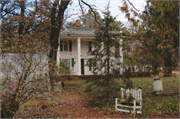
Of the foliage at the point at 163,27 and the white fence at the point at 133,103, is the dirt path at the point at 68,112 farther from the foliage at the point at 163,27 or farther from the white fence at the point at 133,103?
the foliage at the point at 163,27

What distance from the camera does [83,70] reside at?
21984 mm

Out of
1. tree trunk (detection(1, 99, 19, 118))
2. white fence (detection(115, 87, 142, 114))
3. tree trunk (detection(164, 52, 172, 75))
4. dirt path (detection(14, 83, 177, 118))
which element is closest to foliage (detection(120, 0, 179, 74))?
tree trunk (detection(164, 52, 172, 75))

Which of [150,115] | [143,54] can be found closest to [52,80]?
[150,115]

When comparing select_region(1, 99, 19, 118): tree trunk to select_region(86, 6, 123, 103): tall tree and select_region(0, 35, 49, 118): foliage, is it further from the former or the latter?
select_region(86, 6, 123, 103): tall tree

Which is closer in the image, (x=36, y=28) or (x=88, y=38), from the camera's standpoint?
(x=36, y=28)

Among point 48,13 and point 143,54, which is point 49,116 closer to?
point 143,54

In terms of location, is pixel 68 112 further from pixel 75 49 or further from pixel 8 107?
pixel 75 49

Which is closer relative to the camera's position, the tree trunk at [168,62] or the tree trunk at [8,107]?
the tree trunk at [8,107]

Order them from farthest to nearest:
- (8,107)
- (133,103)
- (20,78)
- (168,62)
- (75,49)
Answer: (75,49) → (168,62) → (133,103) → (20,78) → (8,107)

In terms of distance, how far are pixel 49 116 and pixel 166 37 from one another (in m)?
6.60

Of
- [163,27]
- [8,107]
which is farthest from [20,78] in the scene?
[163,27]

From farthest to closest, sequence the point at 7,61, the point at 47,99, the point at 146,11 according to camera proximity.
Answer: the point at 146,11, the point at 47,99, the point at 7,61

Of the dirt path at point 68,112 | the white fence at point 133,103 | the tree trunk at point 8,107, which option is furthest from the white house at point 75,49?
the tree trunk at point 8,107

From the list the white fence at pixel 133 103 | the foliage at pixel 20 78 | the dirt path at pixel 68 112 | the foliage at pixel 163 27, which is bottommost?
the dirt path at pixel 68 112
